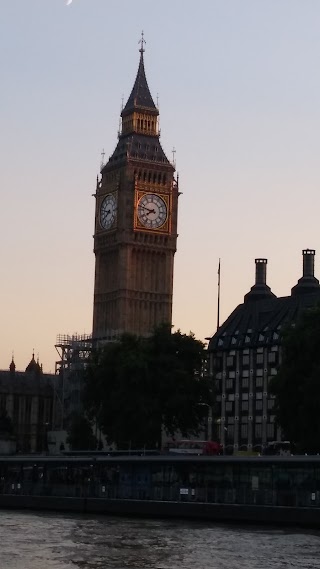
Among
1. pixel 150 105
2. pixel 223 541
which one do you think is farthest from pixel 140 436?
pixel 150 105

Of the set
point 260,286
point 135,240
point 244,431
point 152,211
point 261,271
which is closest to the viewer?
point 244,431

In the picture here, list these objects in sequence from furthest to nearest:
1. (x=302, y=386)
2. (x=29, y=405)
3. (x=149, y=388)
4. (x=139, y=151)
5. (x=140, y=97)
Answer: (x=29, y=405) → (x=140, y=97) → (x=139, y=151) → (x=149, y=388) → (x=302, y=386)

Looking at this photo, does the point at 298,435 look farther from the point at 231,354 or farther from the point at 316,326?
the point at 231,354

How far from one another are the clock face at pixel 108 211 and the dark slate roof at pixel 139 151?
438cm

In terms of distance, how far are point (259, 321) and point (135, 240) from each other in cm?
3287

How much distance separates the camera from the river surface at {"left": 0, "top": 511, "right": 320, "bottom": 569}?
1745 inches

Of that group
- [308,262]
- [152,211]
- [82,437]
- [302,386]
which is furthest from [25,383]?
[302,386]

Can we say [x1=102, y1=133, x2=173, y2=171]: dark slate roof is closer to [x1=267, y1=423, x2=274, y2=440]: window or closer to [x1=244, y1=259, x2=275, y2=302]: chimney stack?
[x1=244, y1=259, x2=275, y2=302]: chimney stack

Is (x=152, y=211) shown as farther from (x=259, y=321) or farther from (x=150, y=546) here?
(x=150, y=546)

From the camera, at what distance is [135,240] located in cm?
16362

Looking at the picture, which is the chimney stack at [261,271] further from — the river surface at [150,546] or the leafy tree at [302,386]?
the river surface at [150,546]

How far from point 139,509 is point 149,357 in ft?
104

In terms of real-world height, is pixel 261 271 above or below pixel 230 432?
above

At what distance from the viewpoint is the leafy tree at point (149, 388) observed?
98188mm
